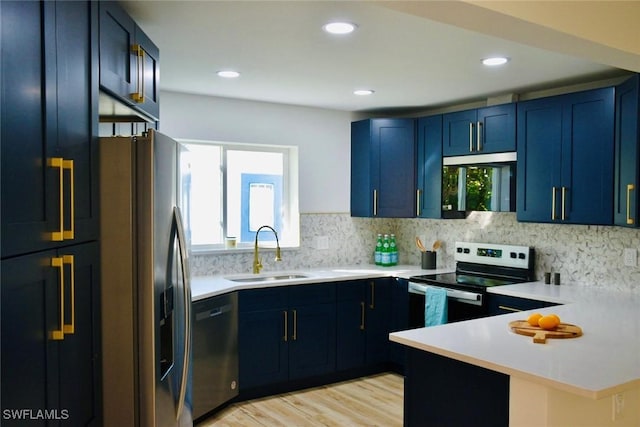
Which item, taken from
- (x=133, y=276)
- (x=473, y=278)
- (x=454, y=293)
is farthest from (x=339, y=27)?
(x=473, y=278)

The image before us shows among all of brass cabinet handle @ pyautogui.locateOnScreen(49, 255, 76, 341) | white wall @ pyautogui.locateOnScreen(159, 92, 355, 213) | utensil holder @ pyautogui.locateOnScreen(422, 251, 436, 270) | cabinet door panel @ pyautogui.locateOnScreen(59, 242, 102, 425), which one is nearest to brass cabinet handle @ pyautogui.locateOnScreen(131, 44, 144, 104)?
cabinet door panel @ pyautogui.locateOnScreen(59, 242, 102, 425)

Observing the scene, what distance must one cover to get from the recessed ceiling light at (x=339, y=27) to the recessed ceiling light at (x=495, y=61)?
3.27ft

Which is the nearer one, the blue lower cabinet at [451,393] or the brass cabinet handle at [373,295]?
the blue lower cabinet at [451,393]

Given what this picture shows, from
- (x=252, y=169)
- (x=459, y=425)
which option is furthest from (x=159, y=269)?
(x=252, y=169)

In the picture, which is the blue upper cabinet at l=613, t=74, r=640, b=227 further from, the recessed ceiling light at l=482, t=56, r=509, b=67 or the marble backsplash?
the recessed ceiling light at l=482, t=56, r=509, b=67

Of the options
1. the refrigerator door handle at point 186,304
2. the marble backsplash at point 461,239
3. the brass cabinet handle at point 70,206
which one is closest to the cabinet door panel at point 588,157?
the marble backsplash at point 461,239

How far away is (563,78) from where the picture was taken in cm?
385

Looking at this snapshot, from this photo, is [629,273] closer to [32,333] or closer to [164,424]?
[164,424]

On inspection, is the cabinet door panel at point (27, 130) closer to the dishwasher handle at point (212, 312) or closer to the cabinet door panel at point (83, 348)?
the cabinet door panel at point (83, 348)

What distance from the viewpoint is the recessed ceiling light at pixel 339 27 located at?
2.68 metres

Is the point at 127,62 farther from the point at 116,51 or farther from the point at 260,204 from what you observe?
the point at 260,204

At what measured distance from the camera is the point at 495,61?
3367 mm

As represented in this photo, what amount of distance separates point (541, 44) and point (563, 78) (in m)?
1.83

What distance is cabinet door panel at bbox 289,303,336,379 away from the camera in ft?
14.4
